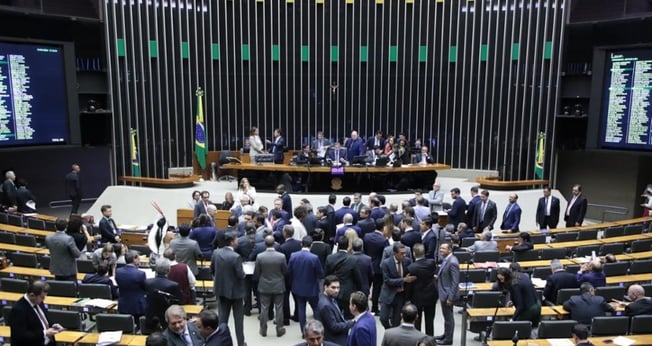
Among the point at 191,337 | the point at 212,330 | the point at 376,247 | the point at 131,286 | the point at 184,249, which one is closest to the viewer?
the point at 212,330

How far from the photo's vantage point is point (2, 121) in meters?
11.4

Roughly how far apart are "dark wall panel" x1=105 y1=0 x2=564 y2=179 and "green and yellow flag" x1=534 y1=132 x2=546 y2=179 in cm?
31

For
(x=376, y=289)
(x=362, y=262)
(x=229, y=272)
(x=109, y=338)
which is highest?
(x=362, y=262)

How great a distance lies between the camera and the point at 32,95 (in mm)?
11938

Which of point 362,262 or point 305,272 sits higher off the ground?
point 362,262

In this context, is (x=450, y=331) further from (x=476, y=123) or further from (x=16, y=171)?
(x=16, y=171)

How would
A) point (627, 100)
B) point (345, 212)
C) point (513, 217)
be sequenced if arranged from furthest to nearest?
point (627, 100)
point (513, 217)
point (345, 212)

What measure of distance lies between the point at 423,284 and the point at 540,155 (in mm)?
10518

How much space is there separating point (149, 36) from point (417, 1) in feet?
27.1

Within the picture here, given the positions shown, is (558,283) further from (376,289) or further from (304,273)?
(304,273)

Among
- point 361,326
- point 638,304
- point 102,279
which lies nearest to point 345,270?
point 361,326

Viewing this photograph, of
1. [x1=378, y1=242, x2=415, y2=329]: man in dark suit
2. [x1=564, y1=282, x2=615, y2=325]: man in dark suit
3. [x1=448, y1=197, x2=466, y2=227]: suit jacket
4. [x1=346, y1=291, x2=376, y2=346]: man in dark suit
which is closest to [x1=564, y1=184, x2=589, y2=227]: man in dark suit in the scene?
[x1=448, y1=197, x2=466, y2=227]: suit jacket

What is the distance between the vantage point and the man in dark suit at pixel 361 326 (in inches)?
157

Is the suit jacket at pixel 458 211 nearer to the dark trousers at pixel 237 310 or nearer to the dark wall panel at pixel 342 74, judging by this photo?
the dark trousers at pixel 237 310
